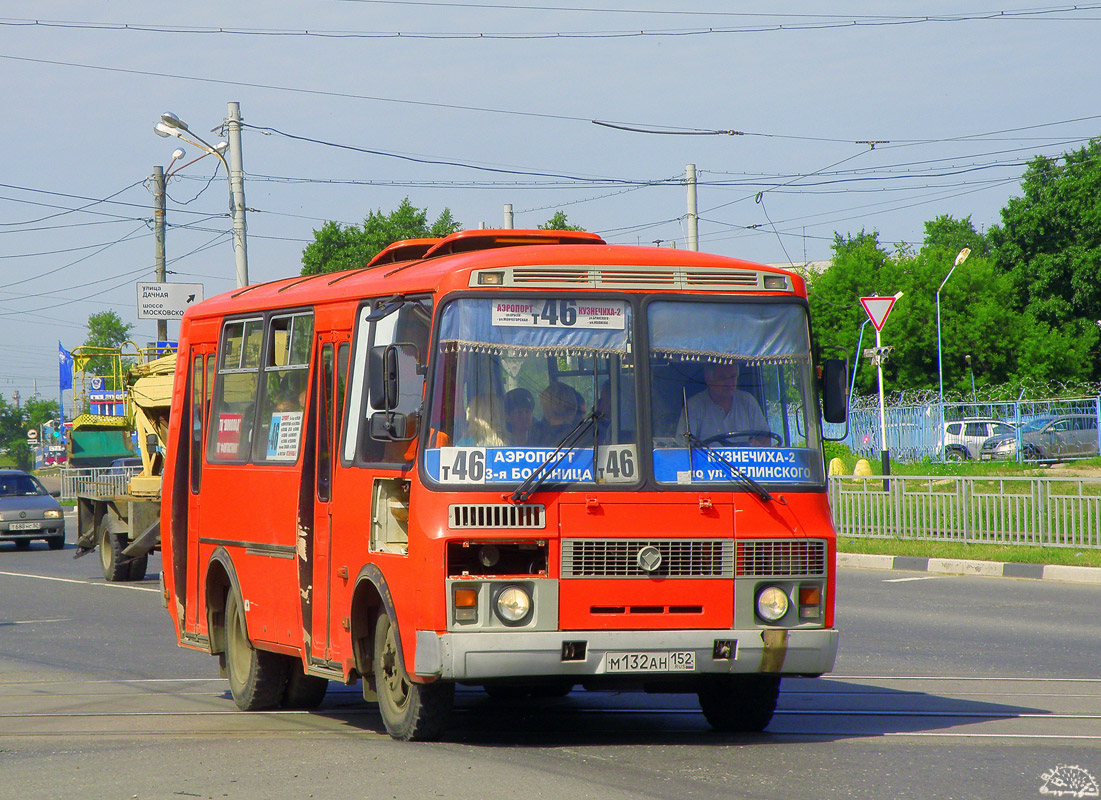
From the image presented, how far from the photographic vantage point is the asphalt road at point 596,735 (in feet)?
21.6

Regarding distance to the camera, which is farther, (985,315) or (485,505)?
(985,315)

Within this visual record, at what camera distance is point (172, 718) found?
9.04 metres

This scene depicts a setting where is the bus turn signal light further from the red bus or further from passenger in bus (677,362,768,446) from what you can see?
passenger in bus (677,362,768,446)

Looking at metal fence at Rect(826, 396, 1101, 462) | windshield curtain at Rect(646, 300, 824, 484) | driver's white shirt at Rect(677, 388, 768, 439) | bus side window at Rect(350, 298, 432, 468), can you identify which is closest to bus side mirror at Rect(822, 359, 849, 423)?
windshield curtain at Rect(646, 300, 824, 484)

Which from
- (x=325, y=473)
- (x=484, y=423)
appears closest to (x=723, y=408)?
(x=484, y=423)

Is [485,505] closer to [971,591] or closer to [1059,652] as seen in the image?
[1059,652]

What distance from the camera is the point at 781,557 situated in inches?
297

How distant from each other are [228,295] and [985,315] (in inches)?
2218

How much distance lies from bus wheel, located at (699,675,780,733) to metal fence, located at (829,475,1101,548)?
36.8 feet

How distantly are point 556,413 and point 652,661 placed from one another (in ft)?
4.38

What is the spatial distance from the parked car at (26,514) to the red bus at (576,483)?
22.7 metres

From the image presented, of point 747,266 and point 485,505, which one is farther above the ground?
point 747,266

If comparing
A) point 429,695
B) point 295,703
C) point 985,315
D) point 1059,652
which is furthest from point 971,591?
point 985,315

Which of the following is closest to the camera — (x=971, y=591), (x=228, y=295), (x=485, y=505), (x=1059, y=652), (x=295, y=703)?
(x=485, y=505)
